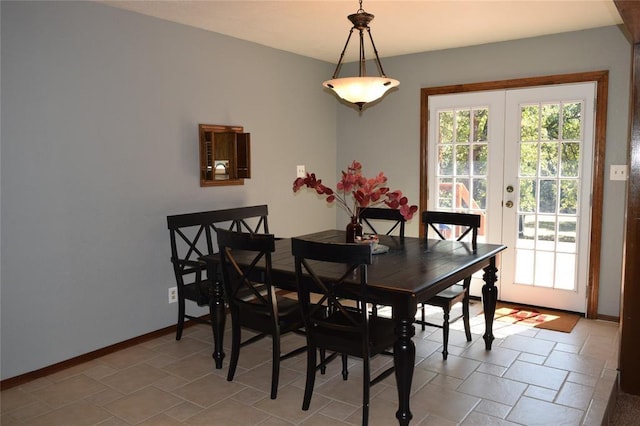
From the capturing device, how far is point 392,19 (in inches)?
144

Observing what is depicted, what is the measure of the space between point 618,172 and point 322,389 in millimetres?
2918

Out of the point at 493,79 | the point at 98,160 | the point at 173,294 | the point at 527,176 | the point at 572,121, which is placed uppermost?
the point at 493,79

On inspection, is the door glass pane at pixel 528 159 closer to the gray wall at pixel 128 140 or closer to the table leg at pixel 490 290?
the gray wall at pixel 128 140

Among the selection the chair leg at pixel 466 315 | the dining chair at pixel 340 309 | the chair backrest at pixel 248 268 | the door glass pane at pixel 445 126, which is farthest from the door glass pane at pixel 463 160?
the chair backrest at pixel 248 268

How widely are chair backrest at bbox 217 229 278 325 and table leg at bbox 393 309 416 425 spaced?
73 cm

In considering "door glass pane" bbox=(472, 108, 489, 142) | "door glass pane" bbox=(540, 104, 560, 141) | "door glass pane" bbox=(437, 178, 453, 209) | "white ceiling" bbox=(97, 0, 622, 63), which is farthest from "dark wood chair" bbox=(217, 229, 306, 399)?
"door glass pane" bbox=(540, 104, 560, 141)

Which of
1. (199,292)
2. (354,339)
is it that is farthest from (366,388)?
(199,292)

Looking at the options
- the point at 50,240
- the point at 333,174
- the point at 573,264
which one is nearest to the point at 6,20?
the point at 50,240

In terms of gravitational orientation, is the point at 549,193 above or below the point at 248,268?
above

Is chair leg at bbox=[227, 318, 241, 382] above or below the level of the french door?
below

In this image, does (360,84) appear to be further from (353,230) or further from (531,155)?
(531,155)

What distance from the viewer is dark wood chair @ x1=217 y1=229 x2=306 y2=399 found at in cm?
269

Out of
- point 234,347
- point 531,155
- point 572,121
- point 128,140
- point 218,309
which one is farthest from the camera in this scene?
point 531,155

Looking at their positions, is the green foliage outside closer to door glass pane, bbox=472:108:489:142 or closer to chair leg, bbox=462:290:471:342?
door glass pane, bbox=472:108:489:142
